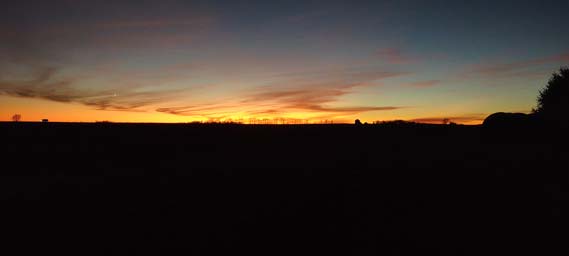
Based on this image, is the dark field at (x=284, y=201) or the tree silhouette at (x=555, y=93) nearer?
the dark field at (x=284, y=201)

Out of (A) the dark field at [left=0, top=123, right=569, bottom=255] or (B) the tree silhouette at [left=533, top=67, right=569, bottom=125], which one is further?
(B) the tree silhouette at [left=533, top=67, right=569, bottom=125]

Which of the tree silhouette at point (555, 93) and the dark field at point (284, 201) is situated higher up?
the tree silhouette at point (555, 93)

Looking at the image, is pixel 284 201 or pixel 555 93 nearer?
pixel 284 201

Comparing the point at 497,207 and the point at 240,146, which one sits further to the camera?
the point at 240,146

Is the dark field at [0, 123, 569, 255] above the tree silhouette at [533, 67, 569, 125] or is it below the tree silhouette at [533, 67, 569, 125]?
below

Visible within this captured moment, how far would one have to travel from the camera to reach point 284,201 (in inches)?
300

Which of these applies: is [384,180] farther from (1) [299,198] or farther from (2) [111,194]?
(2) [111,194]

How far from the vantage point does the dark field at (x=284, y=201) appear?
5719 mm

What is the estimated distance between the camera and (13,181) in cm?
962

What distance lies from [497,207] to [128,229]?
22.3ft

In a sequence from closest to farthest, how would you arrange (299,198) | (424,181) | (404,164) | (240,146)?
(299,198) < (424,181) < (404,164) < (240,146)

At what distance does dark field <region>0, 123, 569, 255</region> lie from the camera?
572 cm

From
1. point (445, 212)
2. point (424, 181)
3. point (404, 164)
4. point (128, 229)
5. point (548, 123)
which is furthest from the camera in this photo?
point (548, 123)

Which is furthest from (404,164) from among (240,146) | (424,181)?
(240,146)
